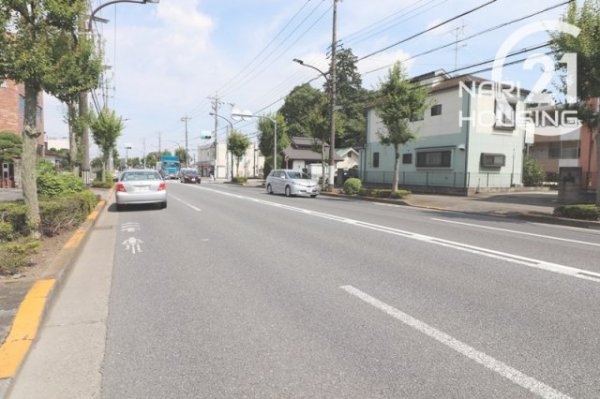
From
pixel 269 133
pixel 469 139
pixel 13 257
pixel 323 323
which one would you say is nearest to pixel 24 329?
pixel 13 257

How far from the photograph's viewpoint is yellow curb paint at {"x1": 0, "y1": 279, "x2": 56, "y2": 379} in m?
3.43

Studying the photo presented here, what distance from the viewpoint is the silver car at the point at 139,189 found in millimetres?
15984

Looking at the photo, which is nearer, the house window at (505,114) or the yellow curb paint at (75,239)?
the yellow curb paint at (75,239)

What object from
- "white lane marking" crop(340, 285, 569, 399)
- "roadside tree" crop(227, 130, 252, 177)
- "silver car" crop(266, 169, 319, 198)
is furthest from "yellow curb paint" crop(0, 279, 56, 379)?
"roadside tree" crop(227, 130, 252, 177)

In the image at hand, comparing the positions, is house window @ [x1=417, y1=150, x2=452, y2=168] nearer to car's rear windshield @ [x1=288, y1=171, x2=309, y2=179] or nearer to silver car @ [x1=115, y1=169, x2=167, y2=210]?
car's rear windshield @ [x1=288, y1=171, x2=309, y2=179]

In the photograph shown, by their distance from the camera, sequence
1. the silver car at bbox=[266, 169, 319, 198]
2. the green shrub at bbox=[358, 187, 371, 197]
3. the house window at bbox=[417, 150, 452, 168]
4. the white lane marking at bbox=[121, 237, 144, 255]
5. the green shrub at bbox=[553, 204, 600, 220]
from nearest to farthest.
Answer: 1. the white lane marking at bbox=[121, 237, 144, 255]
2. the green shrub at bbox=[553, 204, 600, 220]
3. the green shrub at bbox=[358, 187, 371, 197]
4. the silver car at bbox=[266, 169, 319, 198]
5. the house window at bbox=[417, 150, 452, 168]

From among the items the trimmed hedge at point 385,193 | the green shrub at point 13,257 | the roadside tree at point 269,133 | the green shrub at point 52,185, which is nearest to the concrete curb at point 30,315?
the green shrub at point 13,257

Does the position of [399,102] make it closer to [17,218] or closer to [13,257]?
[17,218]

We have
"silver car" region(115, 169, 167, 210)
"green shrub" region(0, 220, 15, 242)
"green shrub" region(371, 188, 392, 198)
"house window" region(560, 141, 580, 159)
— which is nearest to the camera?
"green shrub" region(0, 220, 15, 242)

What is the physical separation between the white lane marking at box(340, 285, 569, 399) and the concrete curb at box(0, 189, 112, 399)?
325 cm

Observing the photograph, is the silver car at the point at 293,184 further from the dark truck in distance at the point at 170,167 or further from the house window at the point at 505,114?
the dark truck in distance at the point at 170,167

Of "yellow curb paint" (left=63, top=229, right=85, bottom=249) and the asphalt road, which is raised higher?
"yellow curb paint" (left=63, top=229, right=85, bottom=249)

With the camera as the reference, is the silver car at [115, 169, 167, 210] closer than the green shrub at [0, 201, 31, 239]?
No

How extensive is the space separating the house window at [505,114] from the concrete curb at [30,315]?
1048 inches
